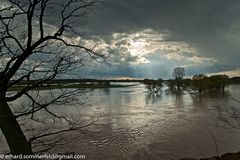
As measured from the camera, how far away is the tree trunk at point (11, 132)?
3523 mm

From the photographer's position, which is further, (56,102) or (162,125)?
(162,125)

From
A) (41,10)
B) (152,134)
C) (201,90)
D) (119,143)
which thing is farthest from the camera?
(201,90)

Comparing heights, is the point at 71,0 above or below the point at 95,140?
above

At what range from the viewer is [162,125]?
20.4 m

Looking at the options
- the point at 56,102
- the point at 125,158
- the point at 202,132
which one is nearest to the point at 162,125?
the point at 202,132

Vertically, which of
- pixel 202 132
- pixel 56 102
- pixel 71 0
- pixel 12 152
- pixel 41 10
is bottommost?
pixel 202 132

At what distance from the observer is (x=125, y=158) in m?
11.7

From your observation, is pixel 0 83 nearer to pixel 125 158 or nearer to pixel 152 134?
pixel 125 158

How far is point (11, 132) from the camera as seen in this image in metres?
3.59

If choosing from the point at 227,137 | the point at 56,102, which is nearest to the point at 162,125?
the point at 227,137

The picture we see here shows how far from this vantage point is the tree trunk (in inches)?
139

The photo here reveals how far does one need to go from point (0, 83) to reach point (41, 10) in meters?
1.25

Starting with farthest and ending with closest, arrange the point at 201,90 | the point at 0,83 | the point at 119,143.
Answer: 1. the point at 201,90
2. the point at 119,143
3. the point at 0,83

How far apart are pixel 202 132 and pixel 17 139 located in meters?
16.0
